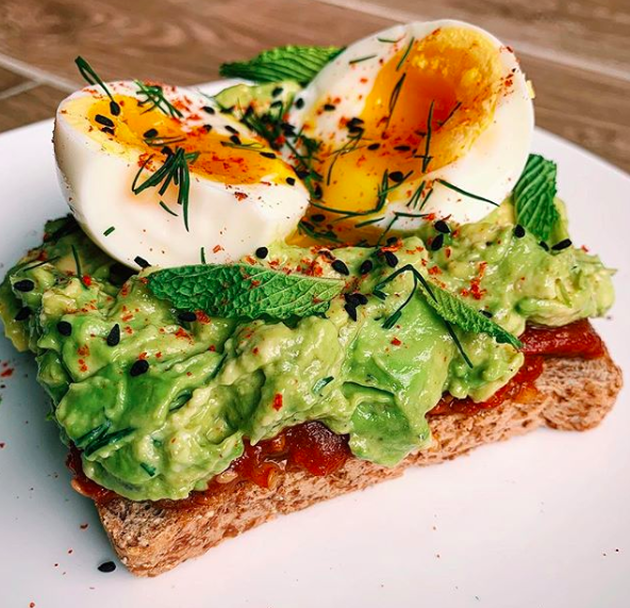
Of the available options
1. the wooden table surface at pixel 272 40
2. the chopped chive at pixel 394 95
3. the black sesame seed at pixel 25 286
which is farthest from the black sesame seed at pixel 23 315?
the wooden table surface at pixel 272 40

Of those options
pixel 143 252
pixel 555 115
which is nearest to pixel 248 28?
pixel 555 115

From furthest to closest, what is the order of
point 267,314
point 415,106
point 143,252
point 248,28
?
point 248,28 → point 415,106 → point 143,252 → point 267,314

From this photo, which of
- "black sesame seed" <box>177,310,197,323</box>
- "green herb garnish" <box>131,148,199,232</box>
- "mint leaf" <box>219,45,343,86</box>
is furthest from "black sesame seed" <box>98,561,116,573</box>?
"mint leaf" <box>219,45,343,86</box>

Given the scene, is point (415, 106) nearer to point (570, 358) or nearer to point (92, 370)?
point (570, 358)

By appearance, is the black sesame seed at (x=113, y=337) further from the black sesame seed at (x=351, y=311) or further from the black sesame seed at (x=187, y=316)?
the black sesame seed at (x=351, y=311)

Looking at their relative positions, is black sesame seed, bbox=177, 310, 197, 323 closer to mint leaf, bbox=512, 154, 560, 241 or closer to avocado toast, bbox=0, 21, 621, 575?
avocado toast, bbox=0, 21, 621, 575

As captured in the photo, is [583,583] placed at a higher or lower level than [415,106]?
lower
